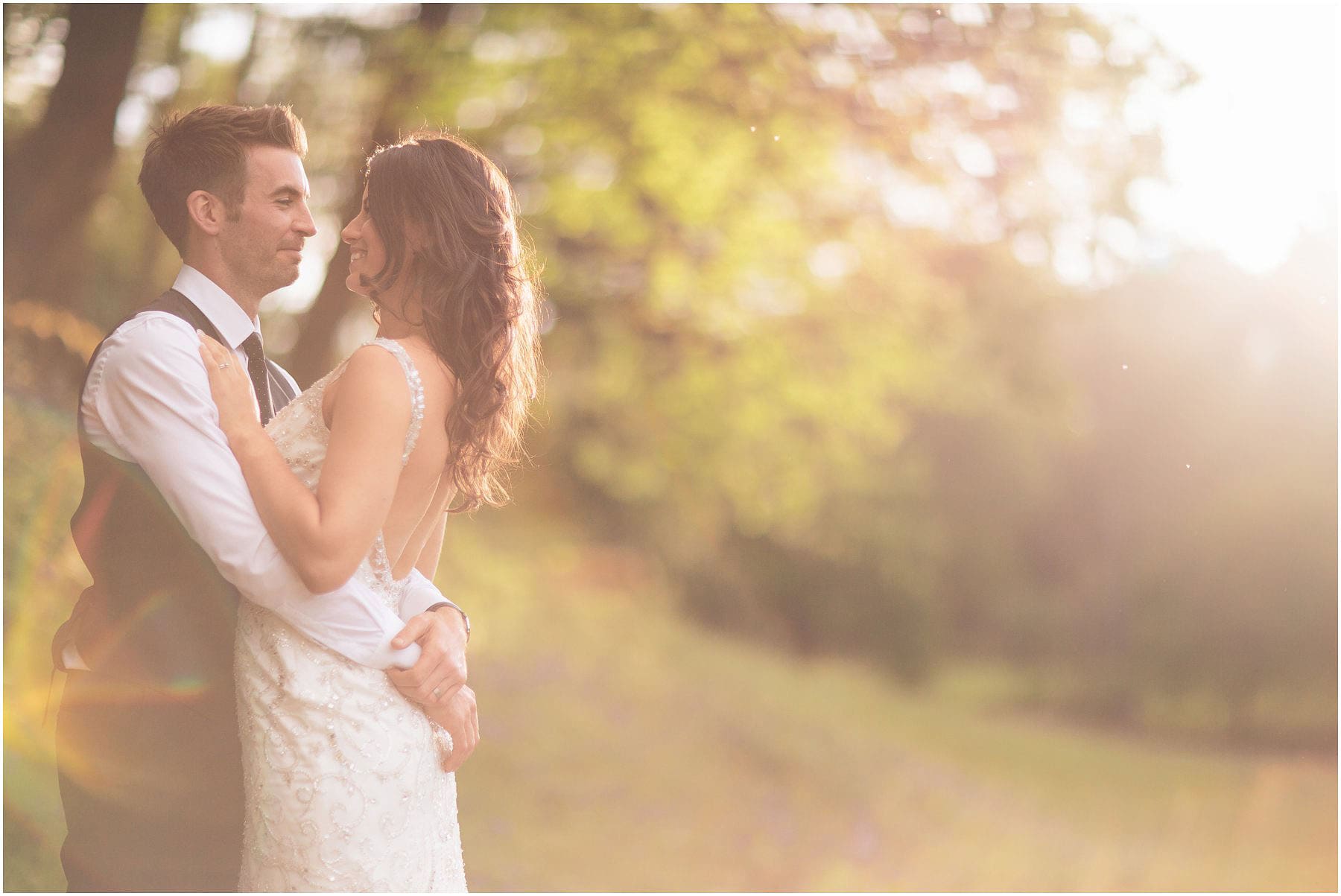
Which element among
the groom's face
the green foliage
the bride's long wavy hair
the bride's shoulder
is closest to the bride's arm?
the bride's shoulder

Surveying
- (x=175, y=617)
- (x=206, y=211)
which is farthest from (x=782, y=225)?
(x=175, y=617)

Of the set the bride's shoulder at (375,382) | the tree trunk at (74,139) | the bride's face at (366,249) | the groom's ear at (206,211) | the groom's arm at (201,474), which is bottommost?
the groom's arm at (201,474)

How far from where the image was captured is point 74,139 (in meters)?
4.70

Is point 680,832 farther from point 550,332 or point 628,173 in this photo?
point 628,173

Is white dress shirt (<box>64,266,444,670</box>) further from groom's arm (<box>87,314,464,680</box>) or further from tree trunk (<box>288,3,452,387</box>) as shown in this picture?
tree trunk (<box>288,3,452,387</box>)

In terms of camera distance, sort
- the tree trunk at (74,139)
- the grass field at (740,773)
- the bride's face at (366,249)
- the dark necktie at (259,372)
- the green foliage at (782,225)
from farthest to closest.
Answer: the grass field at (740,773) → the green foliage at (782,225) → the tree trunk at (74,139) → the dark necktie at (259,372) → the bride's face at (366,249)

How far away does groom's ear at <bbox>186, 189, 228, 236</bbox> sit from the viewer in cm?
237

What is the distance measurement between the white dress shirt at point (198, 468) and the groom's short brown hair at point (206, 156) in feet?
1.24

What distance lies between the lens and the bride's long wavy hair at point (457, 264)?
211 cm

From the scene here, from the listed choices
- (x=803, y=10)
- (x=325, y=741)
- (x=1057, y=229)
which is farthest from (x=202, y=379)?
(x=1057, y=229)

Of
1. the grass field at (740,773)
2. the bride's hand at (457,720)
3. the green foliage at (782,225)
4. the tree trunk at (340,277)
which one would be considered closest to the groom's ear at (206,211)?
the green foliage at (782,225)

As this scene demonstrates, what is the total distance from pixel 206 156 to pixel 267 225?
0.21 m

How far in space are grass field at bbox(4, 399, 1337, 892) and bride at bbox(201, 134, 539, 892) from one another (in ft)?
10.1

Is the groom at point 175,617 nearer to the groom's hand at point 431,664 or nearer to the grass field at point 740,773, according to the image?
the groom's hand at point 431,664
